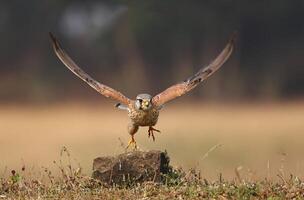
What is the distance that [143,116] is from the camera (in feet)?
25.5

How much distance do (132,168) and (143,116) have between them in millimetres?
399

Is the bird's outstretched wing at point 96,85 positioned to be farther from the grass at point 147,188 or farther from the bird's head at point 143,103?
the grass at point 147,188

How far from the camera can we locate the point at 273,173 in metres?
7.86

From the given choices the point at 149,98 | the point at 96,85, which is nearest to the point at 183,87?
the point at 149,98

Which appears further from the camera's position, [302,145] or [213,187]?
[302,145]

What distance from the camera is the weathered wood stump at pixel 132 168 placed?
7.64 m

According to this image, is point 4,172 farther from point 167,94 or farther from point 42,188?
point 167,94

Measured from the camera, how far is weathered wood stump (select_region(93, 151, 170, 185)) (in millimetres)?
7637

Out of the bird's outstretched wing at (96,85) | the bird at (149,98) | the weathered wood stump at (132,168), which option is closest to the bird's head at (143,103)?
the bird at (149,98)

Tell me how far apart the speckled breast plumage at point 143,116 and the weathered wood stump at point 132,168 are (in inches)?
9.2

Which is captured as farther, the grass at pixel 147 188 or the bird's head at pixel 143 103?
the bird's head at pixel 143 103

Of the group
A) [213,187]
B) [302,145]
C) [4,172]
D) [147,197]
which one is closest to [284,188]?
[213,187]

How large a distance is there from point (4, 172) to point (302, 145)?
4946mm

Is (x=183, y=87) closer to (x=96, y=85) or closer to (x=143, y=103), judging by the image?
(x=143, y=103)
